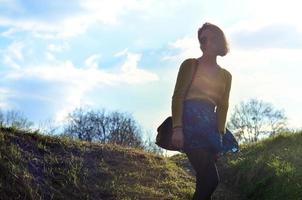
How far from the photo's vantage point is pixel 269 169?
28.6 feet

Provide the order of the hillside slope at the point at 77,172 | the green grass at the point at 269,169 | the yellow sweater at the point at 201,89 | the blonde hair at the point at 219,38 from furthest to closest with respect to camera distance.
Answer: the green grass at the point at 269,169 → the hillside slope at the point at 77,172 → the blonde hair at the point at 219,38 → the yellow sweater at the point at 201,89

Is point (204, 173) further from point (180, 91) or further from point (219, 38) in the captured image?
point (219, 38)

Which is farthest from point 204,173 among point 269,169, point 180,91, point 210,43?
point 269,169

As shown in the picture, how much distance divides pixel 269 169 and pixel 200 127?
136 inches

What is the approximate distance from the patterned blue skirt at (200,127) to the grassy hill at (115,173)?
6.90 ft

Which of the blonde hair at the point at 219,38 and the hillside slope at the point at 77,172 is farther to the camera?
the hillside slope at the point at 77,172

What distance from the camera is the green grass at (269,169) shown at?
311 inches

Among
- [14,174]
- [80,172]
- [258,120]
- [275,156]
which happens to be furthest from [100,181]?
[258,120]

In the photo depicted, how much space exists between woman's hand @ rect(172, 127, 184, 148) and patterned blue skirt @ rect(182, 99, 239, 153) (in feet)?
0.23

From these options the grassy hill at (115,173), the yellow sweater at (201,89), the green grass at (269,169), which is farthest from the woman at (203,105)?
the green grass at (269,169)

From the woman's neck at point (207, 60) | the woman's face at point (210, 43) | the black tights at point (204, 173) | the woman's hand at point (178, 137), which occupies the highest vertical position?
the woman's face at point (210, 43)

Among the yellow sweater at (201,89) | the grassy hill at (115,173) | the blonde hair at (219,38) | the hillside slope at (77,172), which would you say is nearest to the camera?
the yellow sweater at (201,89)

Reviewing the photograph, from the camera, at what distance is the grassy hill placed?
23.2ft

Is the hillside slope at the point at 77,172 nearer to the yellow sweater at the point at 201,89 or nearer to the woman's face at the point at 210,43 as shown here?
the yellow sweater at the point at 201,89
